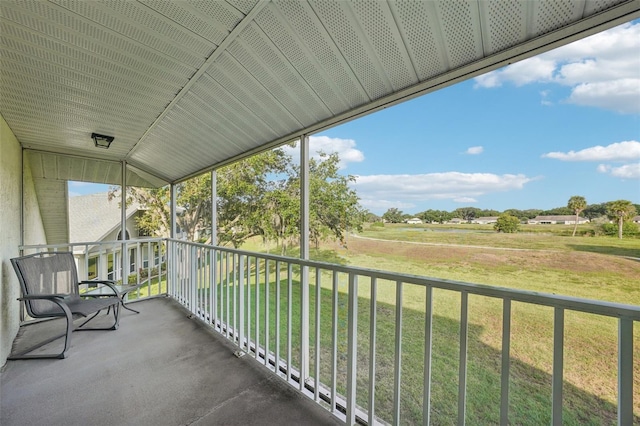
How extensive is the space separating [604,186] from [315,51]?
2029 millimetres

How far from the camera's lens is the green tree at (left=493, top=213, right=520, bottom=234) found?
2291 mm

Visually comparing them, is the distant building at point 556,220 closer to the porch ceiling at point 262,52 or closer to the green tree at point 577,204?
the green tree at point 577,204

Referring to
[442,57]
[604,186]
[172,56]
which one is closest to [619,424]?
[604,186]

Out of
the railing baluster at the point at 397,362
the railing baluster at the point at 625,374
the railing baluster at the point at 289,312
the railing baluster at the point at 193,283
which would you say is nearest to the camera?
the railing baluster at the point at 625,374

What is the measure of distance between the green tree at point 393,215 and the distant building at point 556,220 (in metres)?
1.34

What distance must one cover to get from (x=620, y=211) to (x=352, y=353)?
1.90 metres

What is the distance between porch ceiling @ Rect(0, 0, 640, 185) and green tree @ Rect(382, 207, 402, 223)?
1.58m

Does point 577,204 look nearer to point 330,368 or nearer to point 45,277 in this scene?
point 330,368

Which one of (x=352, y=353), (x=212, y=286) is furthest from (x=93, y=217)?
(x=352, y=353)

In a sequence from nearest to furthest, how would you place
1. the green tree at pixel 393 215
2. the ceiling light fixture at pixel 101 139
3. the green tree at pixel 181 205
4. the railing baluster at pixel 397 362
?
the railing baluster at pixel 397 362 → the green tree at pixel 393 215 → the ceiling light fixture at pixel 101 139 → the green tree at pixel 181 205

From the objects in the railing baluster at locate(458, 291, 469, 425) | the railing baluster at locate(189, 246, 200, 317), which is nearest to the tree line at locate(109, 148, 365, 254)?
the railing baluster at locate(189, 246, 200, 317)

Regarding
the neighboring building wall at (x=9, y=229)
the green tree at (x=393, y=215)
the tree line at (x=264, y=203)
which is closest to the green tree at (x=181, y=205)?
the tree line at (x=264, y=203)

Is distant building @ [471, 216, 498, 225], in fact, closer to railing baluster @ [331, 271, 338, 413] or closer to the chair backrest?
railing baluster @ [331, 271, 338, 413]

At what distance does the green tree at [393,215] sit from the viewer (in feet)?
10.9
